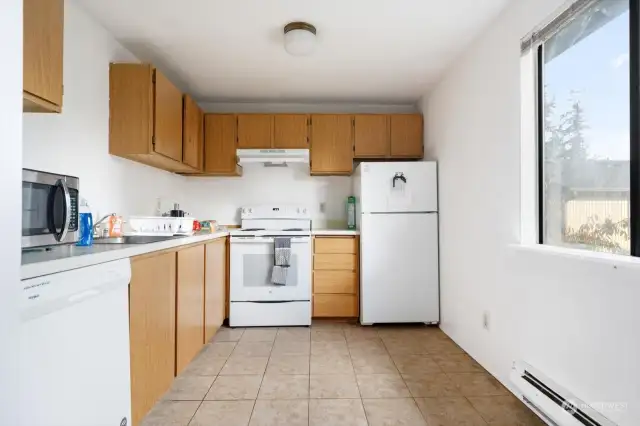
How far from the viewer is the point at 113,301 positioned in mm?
1295

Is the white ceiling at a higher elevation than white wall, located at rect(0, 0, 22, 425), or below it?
higher

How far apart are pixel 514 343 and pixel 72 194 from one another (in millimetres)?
2367

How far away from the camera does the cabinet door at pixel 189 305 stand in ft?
6.88

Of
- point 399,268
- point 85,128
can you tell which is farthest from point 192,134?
point 399,268

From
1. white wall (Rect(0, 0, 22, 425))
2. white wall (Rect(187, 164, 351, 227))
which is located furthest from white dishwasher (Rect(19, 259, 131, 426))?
white wall (Rect(187, 164, 351, 227))

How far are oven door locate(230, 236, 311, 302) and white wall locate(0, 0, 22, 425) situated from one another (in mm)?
2685

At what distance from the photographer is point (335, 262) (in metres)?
3.49

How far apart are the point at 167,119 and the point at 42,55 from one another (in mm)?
1281

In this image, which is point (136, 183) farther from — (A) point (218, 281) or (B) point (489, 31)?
(B) point (489, 31)

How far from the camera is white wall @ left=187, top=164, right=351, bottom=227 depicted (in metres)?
4.06

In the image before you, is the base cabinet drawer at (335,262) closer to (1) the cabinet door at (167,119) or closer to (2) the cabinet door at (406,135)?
(2) the cabinet door at (406,135)

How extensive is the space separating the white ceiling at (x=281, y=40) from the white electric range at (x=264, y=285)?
1.43 m

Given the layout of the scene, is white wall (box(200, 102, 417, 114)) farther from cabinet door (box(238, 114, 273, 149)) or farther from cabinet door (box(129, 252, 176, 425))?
cabinet door (box(129, 252, 176, 425))

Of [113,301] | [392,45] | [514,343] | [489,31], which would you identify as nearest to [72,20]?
[113,301]
